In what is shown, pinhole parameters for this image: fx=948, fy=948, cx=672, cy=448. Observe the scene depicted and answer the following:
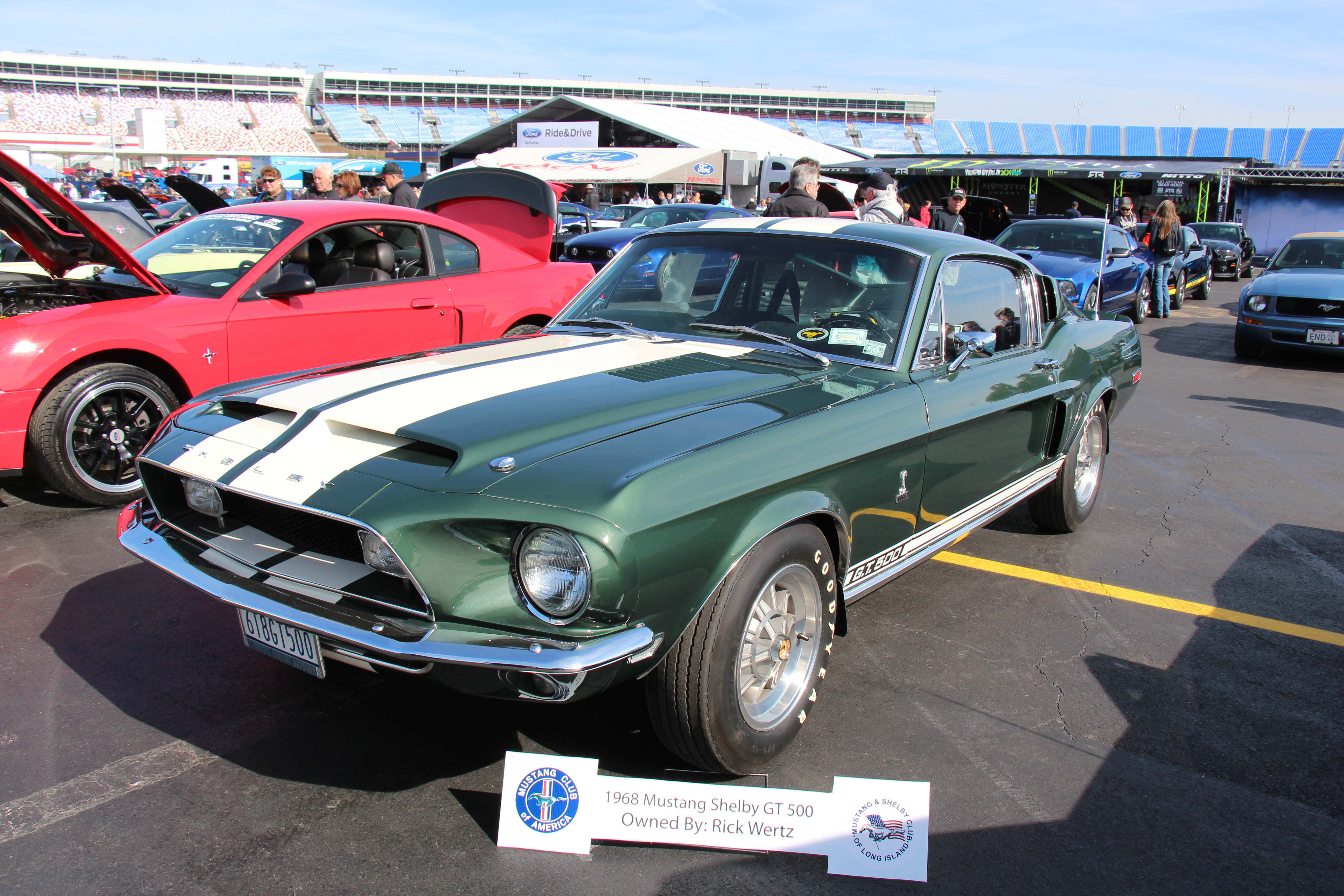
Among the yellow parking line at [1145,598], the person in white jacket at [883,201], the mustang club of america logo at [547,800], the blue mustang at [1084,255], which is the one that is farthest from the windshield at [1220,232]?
the mustang club of america logo at [547,800]

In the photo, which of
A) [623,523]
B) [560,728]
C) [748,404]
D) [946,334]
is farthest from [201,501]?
[946,334]

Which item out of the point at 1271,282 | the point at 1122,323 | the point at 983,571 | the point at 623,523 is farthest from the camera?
the point at 1271,282

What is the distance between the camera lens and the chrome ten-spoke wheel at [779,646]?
8.86ft

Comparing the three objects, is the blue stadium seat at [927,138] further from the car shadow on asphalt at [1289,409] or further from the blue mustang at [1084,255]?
the car shadow on asphalt at [1289,409]

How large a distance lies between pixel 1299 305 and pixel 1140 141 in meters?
65.8

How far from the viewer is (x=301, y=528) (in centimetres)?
260

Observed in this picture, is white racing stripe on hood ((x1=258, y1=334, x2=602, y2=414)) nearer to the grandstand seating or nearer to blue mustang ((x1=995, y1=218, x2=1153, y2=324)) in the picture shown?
blue mustang ((x1=995, y1=218, x2=1153, y2=324))

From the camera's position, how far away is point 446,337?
605 cm

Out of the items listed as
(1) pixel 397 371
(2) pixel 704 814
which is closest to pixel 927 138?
(1) pixel 397 371

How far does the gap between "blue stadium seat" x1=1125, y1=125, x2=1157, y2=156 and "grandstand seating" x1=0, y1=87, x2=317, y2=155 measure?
60936 mm

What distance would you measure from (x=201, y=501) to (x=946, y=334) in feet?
8.75

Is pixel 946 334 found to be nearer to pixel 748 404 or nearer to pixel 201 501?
pixel 748 404

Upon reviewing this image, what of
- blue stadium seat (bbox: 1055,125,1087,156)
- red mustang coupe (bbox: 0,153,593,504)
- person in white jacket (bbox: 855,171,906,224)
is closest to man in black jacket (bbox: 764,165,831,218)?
person in white jacket (bbox: 855,171,906,224)

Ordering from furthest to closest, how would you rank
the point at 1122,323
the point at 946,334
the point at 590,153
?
the point at 590,153, the point at 1122,323, the point at 946,334
